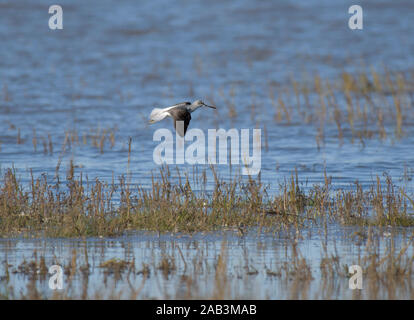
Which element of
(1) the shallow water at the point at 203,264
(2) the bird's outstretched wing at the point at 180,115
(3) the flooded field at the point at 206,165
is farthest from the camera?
(2) the bird's outstretched wing at the point at 180,115

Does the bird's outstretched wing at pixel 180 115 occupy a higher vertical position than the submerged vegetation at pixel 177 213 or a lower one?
higher

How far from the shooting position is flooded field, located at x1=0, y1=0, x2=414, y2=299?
260 inches

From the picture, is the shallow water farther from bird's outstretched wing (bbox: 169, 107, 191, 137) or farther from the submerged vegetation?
bird's outstretched wing (bbox: 169, 107, 191, 137)

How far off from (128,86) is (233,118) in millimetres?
5116

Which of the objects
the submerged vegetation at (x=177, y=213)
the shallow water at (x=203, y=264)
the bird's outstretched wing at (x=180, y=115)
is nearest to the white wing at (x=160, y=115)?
the bird's outstretched wing at (x=180, y=115)

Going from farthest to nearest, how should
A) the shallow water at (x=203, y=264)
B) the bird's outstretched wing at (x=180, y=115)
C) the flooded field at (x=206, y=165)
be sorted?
the bird's outstretched wing at (x=180, y=115), the flooded field at (x=206, y=165), the shallow water at (x=203, y=264)

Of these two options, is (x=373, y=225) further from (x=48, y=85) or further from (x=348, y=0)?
(x=348, y=0)

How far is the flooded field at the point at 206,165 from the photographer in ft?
21.7

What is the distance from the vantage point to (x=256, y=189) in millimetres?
8695

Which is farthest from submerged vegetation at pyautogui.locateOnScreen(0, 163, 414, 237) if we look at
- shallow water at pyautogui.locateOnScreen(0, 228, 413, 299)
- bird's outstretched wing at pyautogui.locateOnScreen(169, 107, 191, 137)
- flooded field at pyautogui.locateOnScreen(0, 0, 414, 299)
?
bird's outstretched wing at pyautogui.locateOnScreen(169, 107, 191, 137)

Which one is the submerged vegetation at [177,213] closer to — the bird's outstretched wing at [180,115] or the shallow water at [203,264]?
the shallow water at [203,264]

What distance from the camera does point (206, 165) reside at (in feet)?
A: 40.6

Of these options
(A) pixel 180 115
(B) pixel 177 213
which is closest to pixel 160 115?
(A) pixel 180 115

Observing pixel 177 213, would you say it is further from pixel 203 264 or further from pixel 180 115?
pixel 203 264
